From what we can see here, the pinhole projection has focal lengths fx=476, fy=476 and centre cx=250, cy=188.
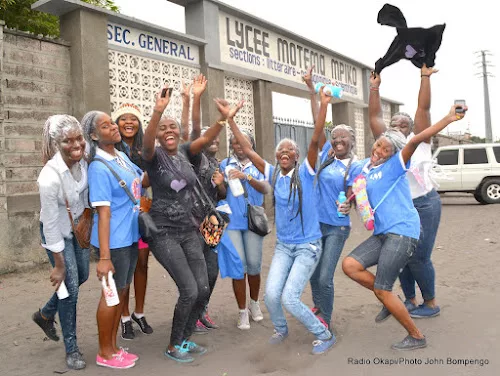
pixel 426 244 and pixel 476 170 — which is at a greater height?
pixel 476 170

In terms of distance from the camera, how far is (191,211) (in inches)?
143

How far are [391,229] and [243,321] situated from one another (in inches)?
63.1

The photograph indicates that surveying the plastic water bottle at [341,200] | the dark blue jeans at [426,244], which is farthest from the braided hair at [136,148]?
the dark blue jeans at [426,244]

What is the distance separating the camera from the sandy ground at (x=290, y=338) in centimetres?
334

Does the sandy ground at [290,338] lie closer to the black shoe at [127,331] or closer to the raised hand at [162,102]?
the black shoe at [127,331]

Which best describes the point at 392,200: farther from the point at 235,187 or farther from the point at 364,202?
the point at 235,187

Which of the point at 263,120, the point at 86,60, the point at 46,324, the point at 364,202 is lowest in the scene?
the point at 46,324

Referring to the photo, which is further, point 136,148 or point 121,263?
point 136,148

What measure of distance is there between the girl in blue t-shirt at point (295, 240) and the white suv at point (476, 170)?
1090 centimetres

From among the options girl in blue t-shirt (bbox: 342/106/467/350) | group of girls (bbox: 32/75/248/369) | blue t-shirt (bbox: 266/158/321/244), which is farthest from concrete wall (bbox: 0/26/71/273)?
girl in blue t-shirt (bbox: 342/106/467/350)

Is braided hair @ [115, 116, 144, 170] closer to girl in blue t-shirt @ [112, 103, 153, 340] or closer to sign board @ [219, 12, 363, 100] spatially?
girl in blue t-shirt @ [112, 103, 153, 340]

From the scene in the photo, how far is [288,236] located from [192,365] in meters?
1.19

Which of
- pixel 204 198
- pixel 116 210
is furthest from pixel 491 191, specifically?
pixel 116 210

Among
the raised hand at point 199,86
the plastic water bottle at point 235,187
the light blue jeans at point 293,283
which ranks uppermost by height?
the raised hand at point 199,86
